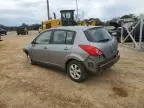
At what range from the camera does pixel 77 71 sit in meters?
6.73

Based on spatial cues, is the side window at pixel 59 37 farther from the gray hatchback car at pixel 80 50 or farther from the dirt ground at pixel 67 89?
the dirt ground at pixel 67 89

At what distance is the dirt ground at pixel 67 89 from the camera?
5.43 metres

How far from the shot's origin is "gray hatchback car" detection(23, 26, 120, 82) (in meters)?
6.37

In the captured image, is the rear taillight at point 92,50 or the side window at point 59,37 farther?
the side window at point 59,37

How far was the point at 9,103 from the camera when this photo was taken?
553 centimetres

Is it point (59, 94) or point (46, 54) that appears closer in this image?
point (59, 94)

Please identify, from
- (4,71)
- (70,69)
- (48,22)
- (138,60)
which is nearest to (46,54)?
(70,69)

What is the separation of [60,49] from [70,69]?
2.31 ft

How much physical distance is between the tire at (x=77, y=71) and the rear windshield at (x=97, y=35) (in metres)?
0.80

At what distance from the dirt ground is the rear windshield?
3.49 feet

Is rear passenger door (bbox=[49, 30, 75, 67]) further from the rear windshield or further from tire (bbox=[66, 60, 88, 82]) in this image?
the rear windshield

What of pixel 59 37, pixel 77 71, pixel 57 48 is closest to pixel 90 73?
pixel 77 71

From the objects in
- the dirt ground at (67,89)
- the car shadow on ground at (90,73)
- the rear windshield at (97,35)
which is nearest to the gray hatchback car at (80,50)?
the rear windshield at (97,35)

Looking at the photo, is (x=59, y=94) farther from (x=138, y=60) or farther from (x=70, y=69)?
(x=138, y=60)
